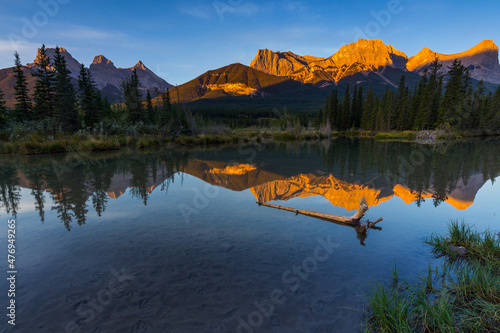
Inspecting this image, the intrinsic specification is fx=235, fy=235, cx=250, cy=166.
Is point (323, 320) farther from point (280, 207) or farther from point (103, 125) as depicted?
point (103, 125)

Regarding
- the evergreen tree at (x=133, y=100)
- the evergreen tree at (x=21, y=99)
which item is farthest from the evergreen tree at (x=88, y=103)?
the evergreen tree at (x=21, y=99)

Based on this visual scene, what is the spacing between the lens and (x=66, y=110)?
38.6 metres

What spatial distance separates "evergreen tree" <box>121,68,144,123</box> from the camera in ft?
150

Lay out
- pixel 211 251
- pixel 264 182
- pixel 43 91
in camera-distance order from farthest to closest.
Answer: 1. pixel 43 91
2. pixel 264 182
3. pixel 211 251

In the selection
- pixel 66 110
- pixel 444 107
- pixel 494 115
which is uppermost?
pixel 444 107

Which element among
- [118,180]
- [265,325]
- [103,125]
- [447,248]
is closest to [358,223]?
[447,248]

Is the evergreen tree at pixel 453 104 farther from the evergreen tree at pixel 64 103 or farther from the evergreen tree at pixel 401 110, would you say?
the evergreen tree at pixel 64 103

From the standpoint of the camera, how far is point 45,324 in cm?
416

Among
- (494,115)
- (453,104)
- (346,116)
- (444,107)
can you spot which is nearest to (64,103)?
(444,107)

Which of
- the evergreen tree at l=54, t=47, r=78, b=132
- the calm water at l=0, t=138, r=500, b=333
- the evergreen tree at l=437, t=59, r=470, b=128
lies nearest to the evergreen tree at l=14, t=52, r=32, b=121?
the evergreen tree at l=54, t=47, r=78, b=132

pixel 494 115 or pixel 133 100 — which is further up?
pixel 133 100

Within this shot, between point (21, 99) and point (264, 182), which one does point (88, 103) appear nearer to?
point (21, 99)

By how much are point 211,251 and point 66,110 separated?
4460 centimetres

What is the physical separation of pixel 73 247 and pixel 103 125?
39.6m
